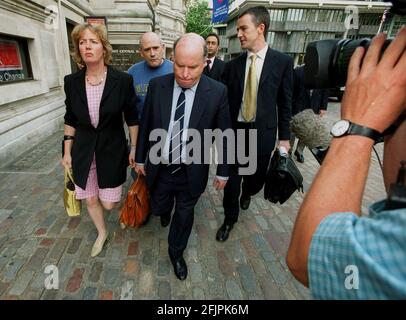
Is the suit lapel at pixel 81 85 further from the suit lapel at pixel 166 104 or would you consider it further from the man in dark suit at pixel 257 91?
the man in dark suit at pixel 257 91

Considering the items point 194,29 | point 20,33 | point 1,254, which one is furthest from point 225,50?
point 1,254

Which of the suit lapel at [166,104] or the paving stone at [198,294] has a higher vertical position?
the suit lapel at [166,104]

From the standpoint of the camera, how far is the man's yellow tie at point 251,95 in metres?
2.77

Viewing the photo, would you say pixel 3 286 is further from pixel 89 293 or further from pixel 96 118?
pixel 96 118

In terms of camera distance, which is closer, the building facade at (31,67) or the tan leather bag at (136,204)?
the tan leather bag at (136,204)

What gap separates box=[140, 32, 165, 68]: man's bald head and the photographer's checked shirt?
10.2ft

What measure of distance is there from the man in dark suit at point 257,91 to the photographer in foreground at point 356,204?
6.78 ft

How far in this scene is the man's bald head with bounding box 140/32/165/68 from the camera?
126 inches

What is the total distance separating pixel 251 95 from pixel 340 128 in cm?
216

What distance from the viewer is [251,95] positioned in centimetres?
280

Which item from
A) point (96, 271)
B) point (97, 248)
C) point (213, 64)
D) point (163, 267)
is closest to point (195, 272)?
point (163, 267)

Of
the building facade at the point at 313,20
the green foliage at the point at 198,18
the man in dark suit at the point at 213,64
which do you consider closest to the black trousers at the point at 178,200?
the man in dark suit at the point at 213,64

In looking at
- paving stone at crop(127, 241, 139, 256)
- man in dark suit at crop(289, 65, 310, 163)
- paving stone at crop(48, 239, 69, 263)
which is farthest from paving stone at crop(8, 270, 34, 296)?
man in dark suit at crop(289, 65, 310, 163)

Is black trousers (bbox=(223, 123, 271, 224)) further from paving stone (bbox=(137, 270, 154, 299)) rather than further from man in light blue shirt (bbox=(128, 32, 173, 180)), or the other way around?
man in light blue shirt (bbox=(128, 32, 173, 180))
